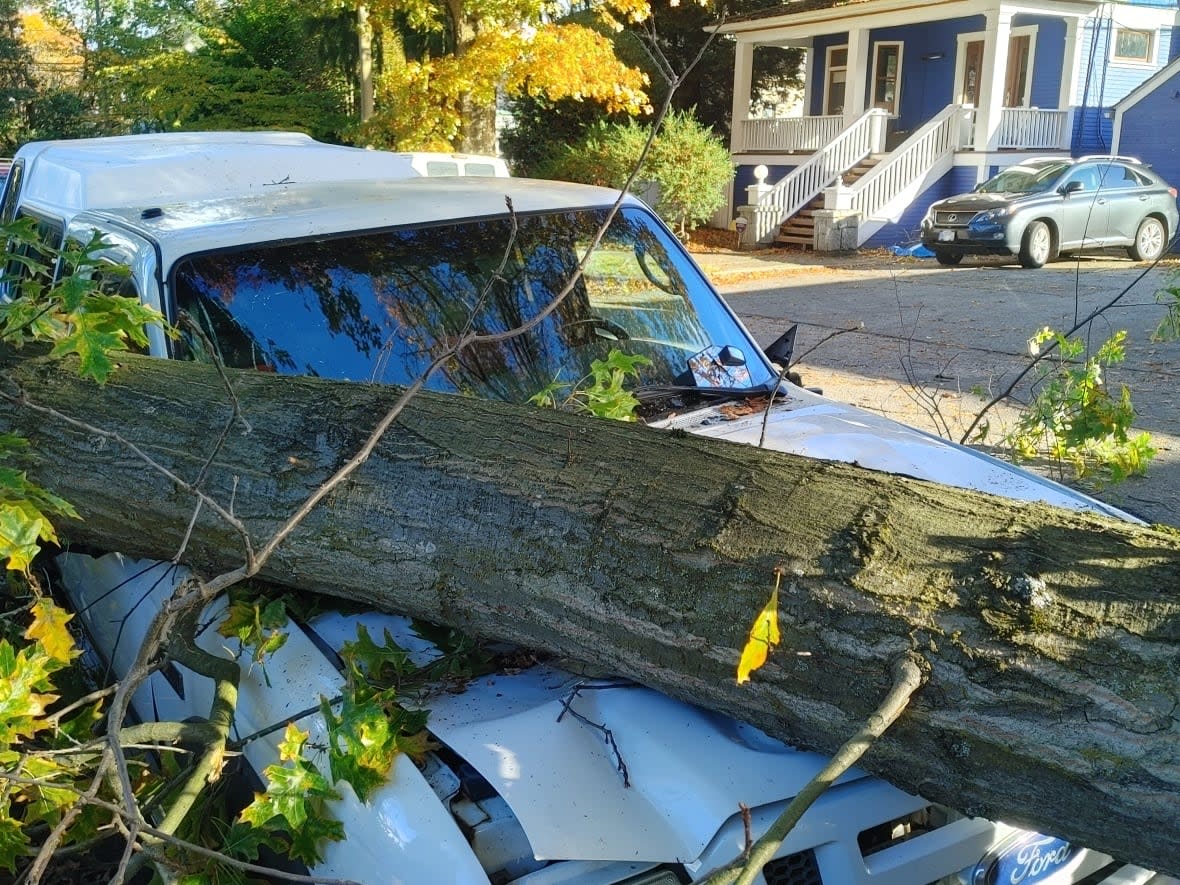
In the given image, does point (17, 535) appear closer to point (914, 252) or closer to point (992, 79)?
point (914, 252)

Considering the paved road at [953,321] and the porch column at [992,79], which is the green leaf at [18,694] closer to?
the paved road at [953,321]

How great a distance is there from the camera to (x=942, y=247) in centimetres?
1809

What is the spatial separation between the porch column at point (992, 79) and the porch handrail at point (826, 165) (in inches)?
87.0

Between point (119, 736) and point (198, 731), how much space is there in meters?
0.17

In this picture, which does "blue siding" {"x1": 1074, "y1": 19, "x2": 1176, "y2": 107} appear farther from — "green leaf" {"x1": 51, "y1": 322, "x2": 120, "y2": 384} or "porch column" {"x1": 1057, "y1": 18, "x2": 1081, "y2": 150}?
"green leaf" {"x1": 51, "y1": 322, "x2": 120, "y2": 384}

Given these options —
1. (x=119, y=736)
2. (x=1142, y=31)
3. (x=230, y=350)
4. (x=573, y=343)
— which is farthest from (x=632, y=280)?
(x=1142, y=31)

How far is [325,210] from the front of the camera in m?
3.69

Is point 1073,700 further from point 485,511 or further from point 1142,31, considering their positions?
point 1142,31

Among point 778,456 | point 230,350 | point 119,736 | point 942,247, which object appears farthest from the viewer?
point 942,247

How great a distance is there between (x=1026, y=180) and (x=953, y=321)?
7.25 m

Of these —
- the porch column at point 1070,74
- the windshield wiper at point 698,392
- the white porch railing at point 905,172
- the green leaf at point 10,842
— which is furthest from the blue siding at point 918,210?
the green leaf at point 10,842

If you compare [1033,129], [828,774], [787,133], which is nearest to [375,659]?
[828,774]

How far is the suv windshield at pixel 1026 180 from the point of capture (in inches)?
702

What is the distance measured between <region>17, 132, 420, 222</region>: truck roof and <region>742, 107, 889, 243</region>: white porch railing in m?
18.0
